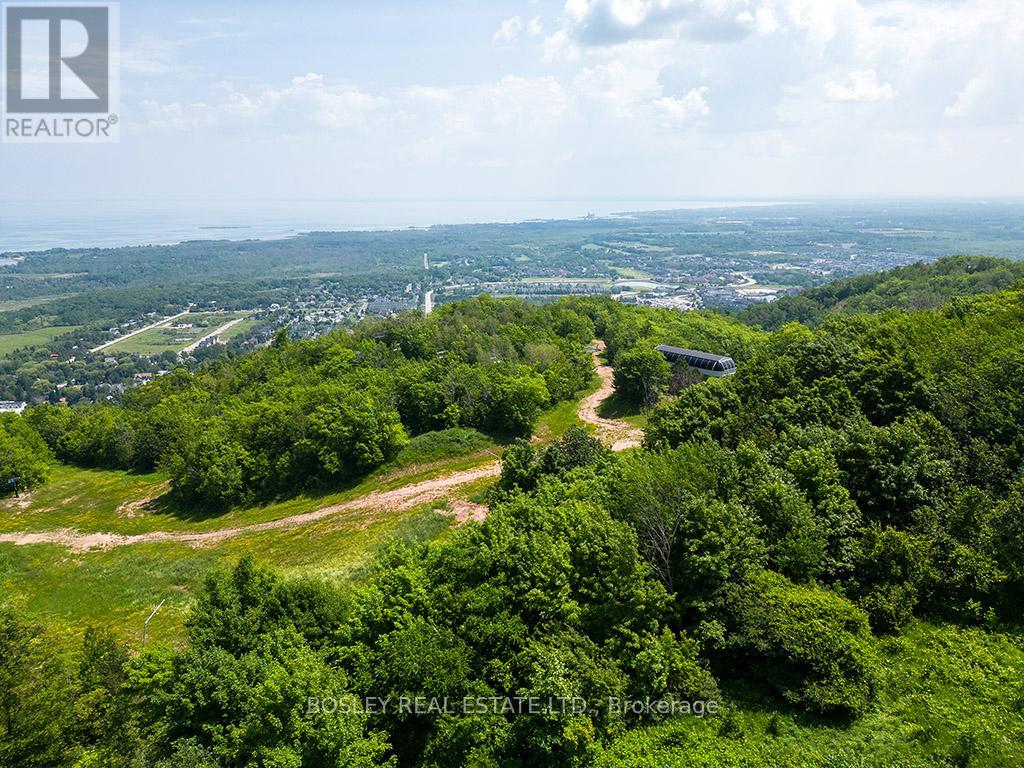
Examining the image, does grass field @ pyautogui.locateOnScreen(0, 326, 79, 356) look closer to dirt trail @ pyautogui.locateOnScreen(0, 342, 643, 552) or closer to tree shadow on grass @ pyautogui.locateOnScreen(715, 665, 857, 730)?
dirt trail @ pyautogui.locateOnScreen(0, 342, 643, 552)

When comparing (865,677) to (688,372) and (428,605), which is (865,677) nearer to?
(428,605)

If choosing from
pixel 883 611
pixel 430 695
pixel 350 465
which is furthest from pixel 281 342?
pixel 883 611

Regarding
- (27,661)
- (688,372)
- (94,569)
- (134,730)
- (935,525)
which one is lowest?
(94,569)

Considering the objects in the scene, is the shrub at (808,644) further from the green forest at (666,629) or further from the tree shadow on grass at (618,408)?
the tree shadow on grass at (618,408)

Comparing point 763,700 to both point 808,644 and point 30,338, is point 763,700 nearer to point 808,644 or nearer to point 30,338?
point 808,644

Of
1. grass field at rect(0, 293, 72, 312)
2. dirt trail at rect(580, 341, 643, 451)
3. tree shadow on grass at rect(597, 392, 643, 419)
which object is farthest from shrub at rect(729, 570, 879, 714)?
grass field at rect(0, 293, 72, 312)

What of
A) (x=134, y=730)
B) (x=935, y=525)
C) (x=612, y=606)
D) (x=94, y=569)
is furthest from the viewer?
(x=94, y=569)

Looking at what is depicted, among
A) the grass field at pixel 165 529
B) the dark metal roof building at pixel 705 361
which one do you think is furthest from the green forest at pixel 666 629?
the dark metal roof building at pixel 705 361
